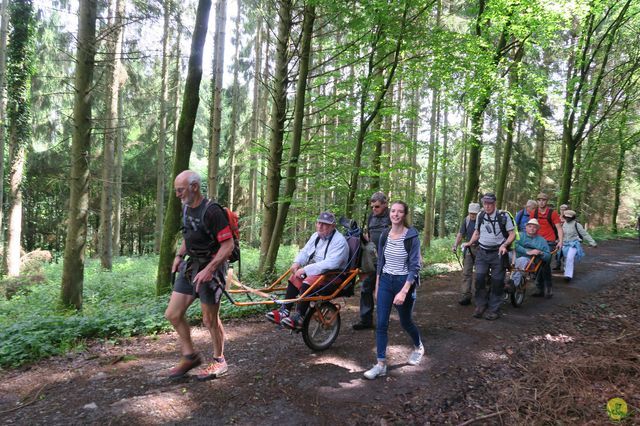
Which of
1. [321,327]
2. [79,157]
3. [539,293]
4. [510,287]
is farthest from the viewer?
[539,293]

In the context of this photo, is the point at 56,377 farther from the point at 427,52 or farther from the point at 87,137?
the point at 427,52

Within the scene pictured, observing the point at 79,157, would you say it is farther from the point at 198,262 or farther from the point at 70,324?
the point at 198,262

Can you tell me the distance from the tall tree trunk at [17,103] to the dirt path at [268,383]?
1221cm

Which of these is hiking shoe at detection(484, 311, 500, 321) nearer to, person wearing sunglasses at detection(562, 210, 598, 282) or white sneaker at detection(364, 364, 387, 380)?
white sneaker at detection(364, 364, 387, 380)

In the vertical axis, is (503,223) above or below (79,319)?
above

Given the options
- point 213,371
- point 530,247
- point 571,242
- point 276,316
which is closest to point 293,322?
point 276,316

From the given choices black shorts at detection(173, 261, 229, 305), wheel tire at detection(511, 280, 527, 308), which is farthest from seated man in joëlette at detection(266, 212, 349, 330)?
wheel tire at detection(511, 280, 527, 308)

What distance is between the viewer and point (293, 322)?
4504 mm

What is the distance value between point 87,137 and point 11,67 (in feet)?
35.6

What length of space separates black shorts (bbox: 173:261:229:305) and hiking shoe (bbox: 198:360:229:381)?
0.74m

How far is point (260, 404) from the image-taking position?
3547 mm

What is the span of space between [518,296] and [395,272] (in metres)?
4.74

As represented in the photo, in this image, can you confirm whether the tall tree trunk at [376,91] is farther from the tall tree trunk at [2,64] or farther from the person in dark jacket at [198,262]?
the tall tree trunk at [2,64]

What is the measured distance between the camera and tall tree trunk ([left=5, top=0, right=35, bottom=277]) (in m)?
13.8
